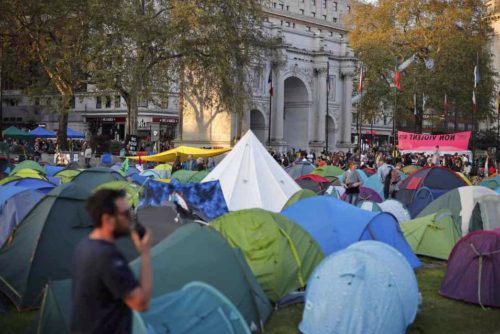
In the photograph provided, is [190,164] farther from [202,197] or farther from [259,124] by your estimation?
[259,124]

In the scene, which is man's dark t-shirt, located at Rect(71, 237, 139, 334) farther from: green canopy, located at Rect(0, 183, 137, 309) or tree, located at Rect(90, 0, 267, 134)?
tree, located at Rect(90, 0, 267, 134)

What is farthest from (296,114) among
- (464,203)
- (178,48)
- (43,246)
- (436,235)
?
(43,246)

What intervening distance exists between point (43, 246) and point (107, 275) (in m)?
5.86

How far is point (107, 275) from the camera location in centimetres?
364

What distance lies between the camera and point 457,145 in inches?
1121

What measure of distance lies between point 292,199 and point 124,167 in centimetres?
1034

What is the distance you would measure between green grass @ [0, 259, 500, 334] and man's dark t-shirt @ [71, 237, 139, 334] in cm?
435

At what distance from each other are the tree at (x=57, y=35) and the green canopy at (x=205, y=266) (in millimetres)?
23865

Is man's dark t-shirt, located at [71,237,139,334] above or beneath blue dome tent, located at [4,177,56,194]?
above

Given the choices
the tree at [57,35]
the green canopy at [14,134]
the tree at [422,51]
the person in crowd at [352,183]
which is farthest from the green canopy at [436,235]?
the tree at [422,51]

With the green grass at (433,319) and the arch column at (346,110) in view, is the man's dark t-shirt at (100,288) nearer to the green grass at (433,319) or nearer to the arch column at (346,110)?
the green grass at (433,319)

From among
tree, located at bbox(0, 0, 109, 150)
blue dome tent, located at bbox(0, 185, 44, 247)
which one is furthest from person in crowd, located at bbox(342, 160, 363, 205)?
tree, located at bbox(0, 0, 109, 150)

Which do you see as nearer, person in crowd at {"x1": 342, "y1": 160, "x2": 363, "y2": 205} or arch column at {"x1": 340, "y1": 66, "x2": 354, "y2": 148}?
person in crowd at {"x1": 342, "y1": 160, "x2": 363, "y2": 205}

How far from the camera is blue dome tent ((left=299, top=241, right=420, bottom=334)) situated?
722 cm
